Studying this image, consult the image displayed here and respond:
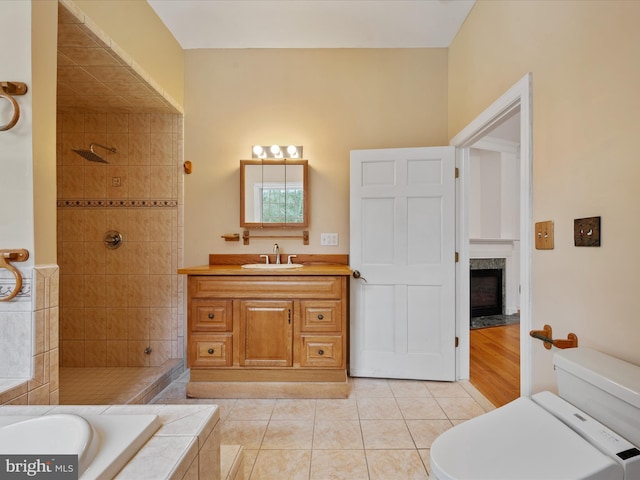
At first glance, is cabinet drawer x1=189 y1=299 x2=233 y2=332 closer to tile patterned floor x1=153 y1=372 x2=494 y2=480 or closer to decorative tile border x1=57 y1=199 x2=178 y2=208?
tile patterned floor x1=153 y1=372 x2=494 y2=480

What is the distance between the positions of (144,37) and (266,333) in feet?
7.25

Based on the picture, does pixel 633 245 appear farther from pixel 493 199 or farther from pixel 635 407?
pixel 493 199

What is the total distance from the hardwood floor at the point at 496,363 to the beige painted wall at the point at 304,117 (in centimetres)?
149

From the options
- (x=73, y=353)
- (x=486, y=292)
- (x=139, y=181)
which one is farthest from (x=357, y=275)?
(x=486, y=292)

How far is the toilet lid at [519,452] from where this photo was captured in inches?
30.4

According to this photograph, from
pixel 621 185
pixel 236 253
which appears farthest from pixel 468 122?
pixel 236 253

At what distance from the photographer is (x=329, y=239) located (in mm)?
2588

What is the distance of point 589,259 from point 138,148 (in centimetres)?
302

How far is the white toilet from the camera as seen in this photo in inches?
30.7

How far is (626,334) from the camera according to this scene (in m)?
1.00

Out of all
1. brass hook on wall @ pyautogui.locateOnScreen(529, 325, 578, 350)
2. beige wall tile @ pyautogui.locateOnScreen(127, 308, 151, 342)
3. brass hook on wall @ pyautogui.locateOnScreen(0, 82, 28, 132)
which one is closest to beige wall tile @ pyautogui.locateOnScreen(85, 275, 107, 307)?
beige wall tile @ pyautogui.locateOnScreen(127, 308, 151, 342)

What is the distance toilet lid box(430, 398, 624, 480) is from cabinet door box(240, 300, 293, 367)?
1287mm

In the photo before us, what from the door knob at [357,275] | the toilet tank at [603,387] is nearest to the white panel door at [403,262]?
the door knob at [357,275]

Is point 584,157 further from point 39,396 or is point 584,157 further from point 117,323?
point 117,323
